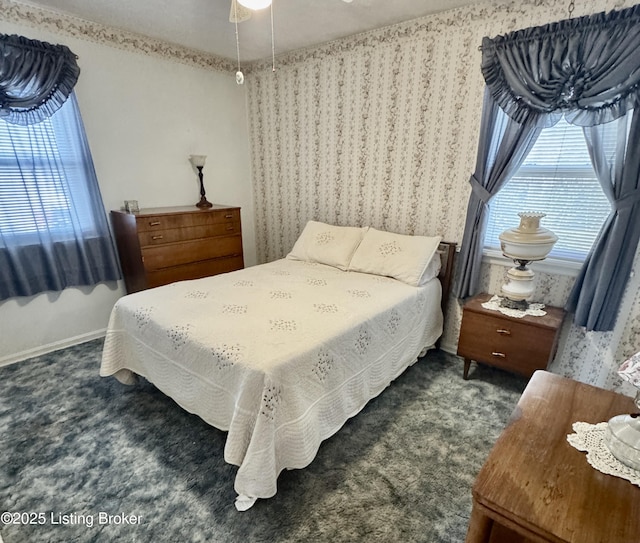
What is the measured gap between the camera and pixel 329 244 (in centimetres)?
287

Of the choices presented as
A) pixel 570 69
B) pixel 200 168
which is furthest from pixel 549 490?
pixel 200 168

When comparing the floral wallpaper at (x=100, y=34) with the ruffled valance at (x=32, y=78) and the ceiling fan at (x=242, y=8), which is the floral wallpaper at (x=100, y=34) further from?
the ceiling fan at (x=242, y=8)

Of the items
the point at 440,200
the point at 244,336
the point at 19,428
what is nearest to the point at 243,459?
the point at 244,336

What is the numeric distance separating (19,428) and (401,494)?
2.09 meters

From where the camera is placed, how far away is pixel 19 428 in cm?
184

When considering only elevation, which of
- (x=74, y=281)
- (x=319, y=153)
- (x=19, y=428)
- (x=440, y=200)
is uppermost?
(x=319, y=153)

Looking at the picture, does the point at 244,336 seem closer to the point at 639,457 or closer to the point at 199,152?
the point at 639,457

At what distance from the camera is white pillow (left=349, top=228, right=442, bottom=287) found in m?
2.41

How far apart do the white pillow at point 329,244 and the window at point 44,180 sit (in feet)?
5.97

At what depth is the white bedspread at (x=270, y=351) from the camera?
4.42 feet

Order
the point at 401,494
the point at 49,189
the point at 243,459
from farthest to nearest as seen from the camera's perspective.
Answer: the point at 49,189
the point at 401,494
the point at 243,459

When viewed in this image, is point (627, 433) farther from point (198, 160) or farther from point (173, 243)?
point (198, 160)

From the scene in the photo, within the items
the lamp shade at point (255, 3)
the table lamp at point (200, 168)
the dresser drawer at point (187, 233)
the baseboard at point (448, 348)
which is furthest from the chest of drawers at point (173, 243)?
the baseboard at point (448, 348)

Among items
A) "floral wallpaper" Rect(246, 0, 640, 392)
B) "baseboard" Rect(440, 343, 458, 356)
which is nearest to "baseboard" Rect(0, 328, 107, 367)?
"floral wallpaper" Rect(246, 0, 640, 392)
